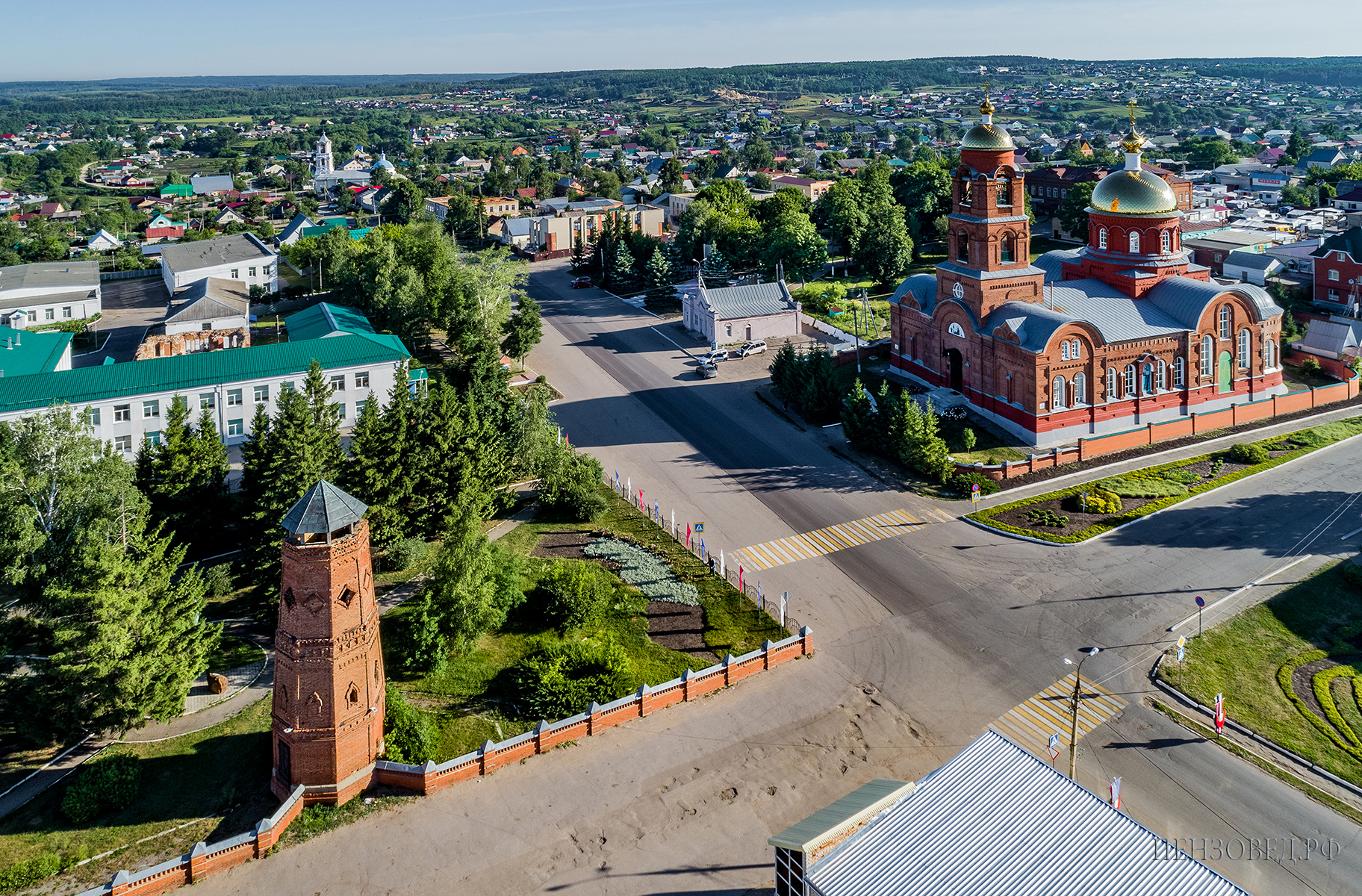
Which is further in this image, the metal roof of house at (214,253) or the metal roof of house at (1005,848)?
the metal roof of house at (214,253)

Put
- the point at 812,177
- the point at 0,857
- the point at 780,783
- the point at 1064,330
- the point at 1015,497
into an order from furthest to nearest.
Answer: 1. the point at 812,177
2. the point at 1064,330
3. the point at 1015,497
4. the point at 780,783
5. the point at 0,857

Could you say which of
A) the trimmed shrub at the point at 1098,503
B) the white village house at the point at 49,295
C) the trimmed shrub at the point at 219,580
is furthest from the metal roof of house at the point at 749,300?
the white village house at the point at 49,295

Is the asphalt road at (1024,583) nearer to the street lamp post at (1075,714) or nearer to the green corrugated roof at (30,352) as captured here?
the street lamp post at (1075,714)

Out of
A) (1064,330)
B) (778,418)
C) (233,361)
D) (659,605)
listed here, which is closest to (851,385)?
(778,418)

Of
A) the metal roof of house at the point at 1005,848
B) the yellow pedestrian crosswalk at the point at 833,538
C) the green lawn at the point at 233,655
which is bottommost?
the green lawn at the point at 233,655

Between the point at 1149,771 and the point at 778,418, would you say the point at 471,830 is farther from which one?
the point at 778,418

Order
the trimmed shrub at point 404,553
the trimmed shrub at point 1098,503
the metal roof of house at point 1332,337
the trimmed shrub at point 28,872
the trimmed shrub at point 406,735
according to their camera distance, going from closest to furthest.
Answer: the trimmed shrub at point 28,872
the trimmed shrub at point 406,735
the trimmed shrub at point 404,553
the trimmed shrub at point 1098,503
the metal roof of house at point 1332,337

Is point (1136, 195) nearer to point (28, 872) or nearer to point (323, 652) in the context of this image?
point (323, 652)
